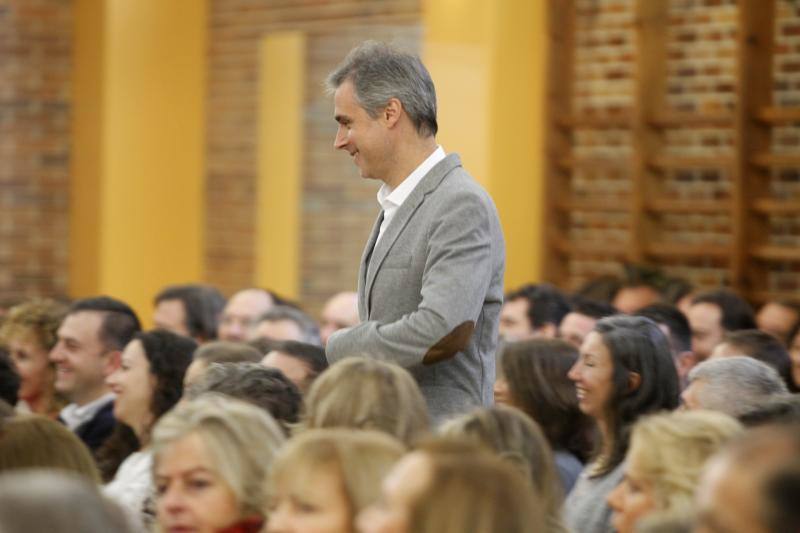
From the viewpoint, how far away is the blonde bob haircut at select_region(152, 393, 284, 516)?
3.02 meters

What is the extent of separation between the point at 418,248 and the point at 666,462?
2.51 feet

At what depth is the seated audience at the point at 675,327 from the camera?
587 centimetres

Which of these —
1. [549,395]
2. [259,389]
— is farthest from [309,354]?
[259,389]

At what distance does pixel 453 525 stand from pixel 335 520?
1.48 feet

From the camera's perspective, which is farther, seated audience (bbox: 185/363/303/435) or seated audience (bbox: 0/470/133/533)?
seated audience (bbox: 185/363/303/435)

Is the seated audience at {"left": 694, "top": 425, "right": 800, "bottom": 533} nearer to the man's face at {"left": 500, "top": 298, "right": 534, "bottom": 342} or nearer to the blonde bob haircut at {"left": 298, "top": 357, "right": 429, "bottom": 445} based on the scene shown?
the blonde bob haircut at {"left": 298, "top": 357, "right": 429, "bottom": 445}

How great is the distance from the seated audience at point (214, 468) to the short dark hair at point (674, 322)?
310cm

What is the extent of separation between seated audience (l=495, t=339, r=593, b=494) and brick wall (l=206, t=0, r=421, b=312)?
5035 mm

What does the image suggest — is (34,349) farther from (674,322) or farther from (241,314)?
(674,322)

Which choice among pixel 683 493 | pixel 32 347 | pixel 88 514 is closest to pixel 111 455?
pixel 32 347

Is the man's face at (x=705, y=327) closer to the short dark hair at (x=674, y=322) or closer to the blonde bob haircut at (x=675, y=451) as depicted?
the short dark hair at (x=674, y=322)

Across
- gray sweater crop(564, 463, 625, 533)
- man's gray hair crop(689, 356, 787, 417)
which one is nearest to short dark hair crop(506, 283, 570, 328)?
man's gray hair crop(689, 356, 787, 417)

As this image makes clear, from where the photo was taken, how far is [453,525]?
86.1 inches

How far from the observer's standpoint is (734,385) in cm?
403
